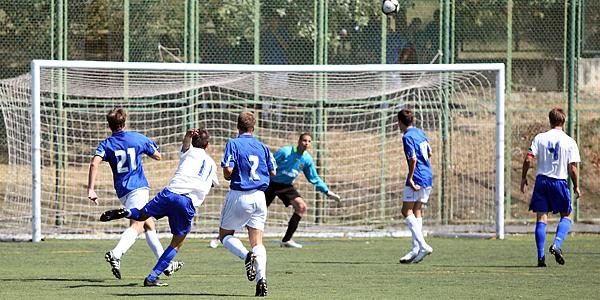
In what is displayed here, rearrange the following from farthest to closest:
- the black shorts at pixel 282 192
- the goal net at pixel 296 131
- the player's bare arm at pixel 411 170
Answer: the goal net at pixel 296 131 < the black shorts at pixel 282 192 < the player's bare arm at pixel 411 170

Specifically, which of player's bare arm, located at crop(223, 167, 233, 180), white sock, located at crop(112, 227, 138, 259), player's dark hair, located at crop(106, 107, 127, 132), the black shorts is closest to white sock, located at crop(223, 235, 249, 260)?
player's bare arm, located at crop(223, 167, 233, 180)

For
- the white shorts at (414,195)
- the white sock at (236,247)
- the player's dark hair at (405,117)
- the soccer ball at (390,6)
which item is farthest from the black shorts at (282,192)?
the white sock at (236,247)

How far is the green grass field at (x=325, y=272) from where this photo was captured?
38.0 ft

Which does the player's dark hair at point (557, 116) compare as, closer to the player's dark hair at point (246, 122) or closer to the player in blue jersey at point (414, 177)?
the player in blue jersey at point (414, 177)

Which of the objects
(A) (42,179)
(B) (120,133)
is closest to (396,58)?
(A) (42,179)

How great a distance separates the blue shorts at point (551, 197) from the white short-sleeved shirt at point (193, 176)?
4.72m

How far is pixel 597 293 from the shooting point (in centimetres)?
1160

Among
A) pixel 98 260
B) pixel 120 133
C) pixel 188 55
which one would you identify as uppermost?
pixel 188 55

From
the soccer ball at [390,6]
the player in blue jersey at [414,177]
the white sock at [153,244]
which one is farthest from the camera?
the soccer ball at [390,6]

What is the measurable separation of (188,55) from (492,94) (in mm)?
5734

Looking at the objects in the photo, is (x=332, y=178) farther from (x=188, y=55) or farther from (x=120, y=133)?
(x=120, y=133)

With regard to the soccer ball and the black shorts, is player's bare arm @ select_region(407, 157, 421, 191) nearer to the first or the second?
the black shorts

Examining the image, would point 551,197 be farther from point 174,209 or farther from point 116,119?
point 116,119

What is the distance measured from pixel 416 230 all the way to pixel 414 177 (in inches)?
30.7
